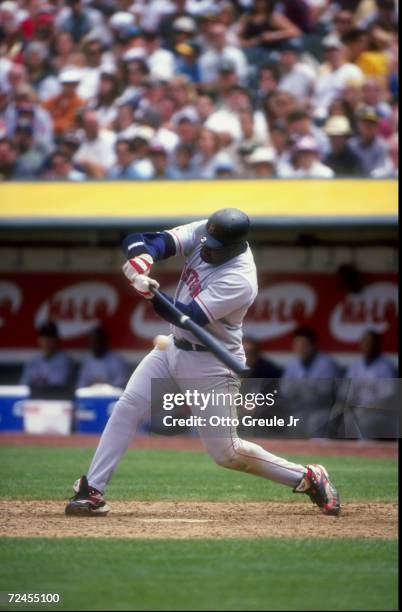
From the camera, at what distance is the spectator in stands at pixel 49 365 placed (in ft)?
41.3

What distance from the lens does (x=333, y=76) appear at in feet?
40.9

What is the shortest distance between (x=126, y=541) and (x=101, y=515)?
733 millimetres

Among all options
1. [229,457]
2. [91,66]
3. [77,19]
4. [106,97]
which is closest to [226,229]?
[229,457]

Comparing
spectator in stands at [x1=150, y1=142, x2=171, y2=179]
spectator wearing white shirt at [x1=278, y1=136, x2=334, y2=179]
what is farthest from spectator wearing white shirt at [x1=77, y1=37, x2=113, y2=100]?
spectator wearing white shirt at [x1=278, y1=136, x2=334, y2=179]

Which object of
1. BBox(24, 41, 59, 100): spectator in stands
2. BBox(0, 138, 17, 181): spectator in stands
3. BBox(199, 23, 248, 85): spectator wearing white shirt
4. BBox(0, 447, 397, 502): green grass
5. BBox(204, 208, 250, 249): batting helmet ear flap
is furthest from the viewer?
BBox(24, 41, 59, 100): spectator in stands

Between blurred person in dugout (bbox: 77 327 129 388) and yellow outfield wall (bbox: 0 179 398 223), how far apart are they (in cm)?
156

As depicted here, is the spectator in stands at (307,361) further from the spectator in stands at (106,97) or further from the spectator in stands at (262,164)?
the spectator in stands at (106,97)

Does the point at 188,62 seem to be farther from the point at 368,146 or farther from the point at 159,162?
the point at 368,146

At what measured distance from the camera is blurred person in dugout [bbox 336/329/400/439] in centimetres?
893

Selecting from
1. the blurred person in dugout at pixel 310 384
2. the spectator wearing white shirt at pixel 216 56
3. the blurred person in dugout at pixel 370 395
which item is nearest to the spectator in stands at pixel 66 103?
the spectator wearing white shirt at pixel 216 56

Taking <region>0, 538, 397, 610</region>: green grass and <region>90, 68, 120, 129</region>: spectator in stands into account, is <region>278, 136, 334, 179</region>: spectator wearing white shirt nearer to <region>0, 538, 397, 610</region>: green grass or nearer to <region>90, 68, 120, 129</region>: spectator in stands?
<region>90, 68, 120, 129</region>: spectator in stands

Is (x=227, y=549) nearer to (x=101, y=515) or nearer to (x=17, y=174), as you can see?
(x=101, y=515)

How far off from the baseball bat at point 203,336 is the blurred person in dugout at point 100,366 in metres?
6.74

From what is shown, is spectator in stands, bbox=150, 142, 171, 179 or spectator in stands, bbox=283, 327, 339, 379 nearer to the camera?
spectator in stands, bbox=283, 327, 339, 379
